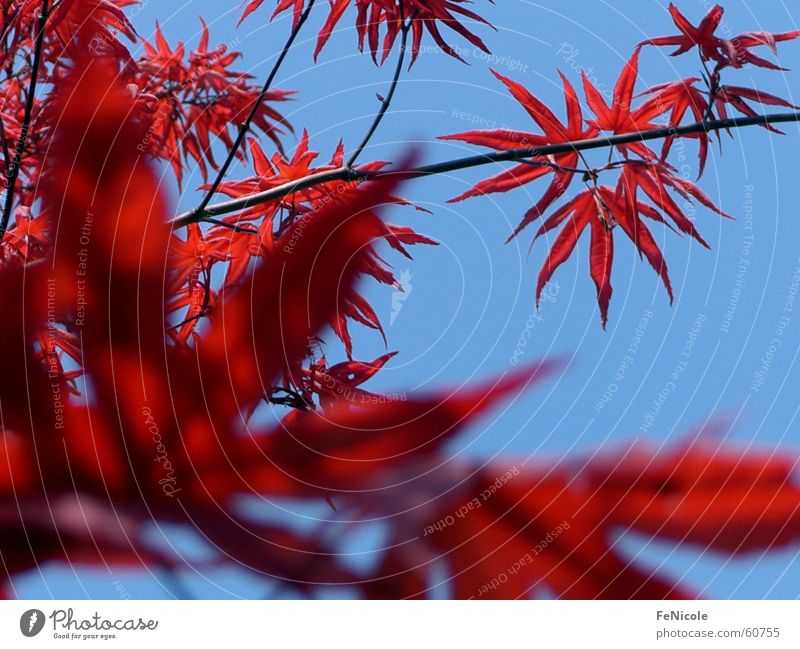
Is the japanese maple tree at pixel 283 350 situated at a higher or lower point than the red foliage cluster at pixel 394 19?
lower

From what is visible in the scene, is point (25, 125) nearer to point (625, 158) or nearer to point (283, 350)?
point (283, 350)

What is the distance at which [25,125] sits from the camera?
0.68m

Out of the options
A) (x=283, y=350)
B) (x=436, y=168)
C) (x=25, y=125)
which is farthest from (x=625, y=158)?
(x=25, y=125)

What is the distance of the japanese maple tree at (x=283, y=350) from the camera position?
62 cm

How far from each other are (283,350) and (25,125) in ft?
1.02

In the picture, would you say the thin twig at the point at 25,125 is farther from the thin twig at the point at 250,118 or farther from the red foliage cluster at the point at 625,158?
the red foliage cluster at the point at 625,158

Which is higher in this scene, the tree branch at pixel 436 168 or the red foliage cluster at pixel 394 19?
the red foliage cluster at pixel 394 19

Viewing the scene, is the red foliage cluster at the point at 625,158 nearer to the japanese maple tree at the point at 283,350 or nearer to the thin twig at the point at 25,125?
the japanese maple tree at the point at 283,350

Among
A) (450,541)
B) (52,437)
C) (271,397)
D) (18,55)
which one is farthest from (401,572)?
(18,55)

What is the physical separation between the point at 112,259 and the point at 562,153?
40 cm

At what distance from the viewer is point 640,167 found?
690 mm

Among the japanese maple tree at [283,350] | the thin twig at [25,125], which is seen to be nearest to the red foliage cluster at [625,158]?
the japanese maple tree at [283,350]

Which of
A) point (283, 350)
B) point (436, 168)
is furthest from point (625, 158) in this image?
point (283, 350)

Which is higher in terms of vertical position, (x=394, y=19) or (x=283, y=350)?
(x=394, y=19)
